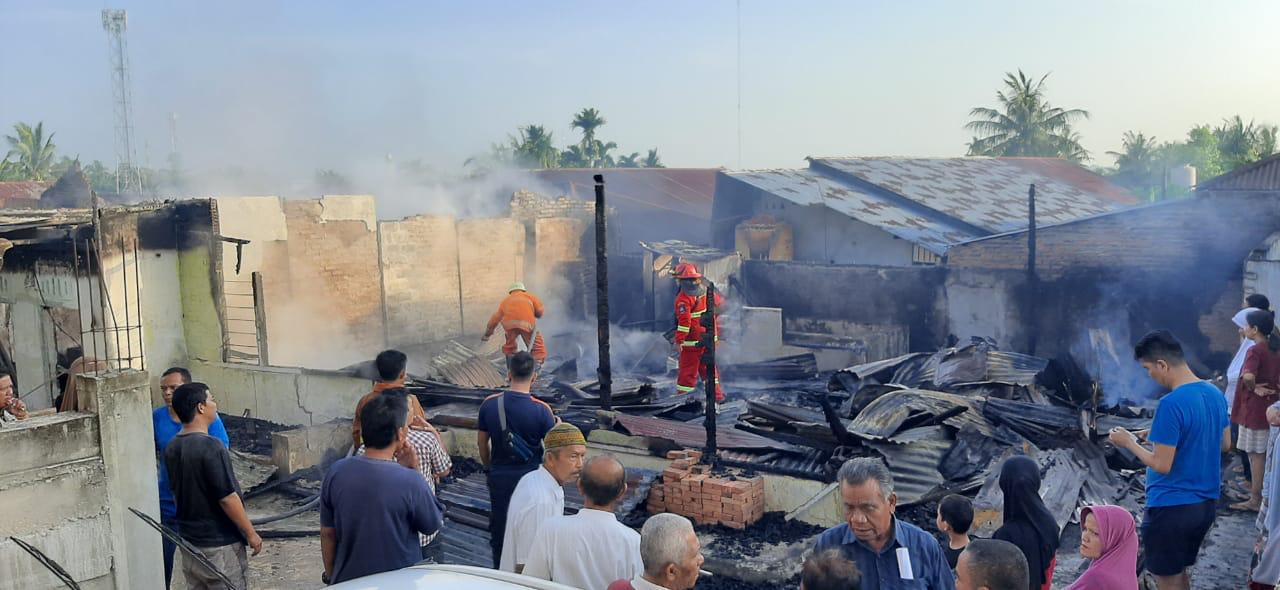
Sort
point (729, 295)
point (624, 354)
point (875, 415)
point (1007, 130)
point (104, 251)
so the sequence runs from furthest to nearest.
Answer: point (1007, 130) → point (729, 295) → point (624, 354) → point (104, 251) → point (875, 415)

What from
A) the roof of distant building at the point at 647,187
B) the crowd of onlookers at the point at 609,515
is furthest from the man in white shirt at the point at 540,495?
the roof of distant building at the point at 647,187

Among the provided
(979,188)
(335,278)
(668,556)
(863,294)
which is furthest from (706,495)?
(979,188)

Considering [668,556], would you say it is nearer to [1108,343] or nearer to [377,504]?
[377,504]

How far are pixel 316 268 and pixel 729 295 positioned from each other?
8.46 metres

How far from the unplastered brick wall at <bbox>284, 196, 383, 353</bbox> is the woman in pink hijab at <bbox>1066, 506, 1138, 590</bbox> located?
1482cm

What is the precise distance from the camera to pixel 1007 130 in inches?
1779

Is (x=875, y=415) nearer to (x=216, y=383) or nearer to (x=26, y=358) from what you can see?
(x=216, y=383)

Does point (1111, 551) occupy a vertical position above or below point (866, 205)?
below

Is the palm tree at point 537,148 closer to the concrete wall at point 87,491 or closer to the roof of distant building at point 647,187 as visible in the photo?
the roof of distant building at point 647,187

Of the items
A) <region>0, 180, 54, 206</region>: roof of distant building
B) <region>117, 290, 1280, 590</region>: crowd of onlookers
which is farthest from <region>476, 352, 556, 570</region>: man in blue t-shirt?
<region>0, 180, 54, 206</region>: roof of distant building

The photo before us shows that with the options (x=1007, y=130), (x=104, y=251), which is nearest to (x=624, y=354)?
(x=104, y=251)

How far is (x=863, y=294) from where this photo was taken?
59.5 feet

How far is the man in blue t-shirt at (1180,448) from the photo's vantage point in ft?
15.4

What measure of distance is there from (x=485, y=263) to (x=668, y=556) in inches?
680
